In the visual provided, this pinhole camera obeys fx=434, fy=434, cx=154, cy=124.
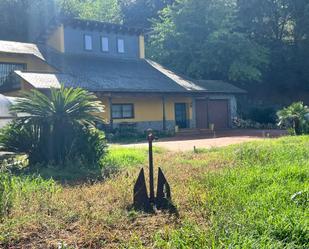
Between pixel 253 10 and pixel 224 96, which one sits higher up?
pixel 253 10

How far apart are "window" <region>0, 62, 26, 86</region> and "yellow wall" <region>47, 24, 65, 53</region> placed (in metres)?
2.88

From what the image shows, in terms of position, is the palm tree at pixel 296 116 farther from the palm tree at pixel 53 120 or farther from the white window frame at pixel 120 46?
the white window frame at pixel 120 46

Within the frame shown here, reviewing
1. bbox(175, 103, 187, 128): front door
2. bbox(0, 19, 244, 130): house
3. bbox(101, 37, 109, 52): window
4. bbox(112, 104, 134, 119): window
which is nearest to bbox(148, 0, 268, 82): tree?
bbox(0, 19, 244, 130): house

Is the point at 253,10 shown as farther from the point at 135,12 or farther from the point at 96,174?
the point at 96,174

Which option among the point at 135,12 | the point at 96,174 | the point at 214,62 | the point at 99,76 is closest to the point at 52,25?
the point at 99,76

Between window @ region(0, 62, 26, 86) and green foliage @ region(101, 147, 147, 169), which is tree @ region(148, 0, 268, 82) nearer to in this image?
window @ region(0, 62, 26, 86)

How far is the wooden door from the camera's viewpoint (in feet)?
102

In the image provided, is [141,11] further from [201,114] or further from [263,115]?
[263,115]

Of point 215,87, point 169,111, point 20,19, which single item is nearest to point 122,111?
point 169,111

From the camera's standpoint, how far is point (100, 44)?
29781mm

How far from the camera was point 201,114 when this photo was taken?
103ft

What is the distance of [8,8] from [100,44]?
37.3ft

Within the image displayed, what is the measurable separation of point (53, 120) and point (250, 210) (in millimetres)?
6337

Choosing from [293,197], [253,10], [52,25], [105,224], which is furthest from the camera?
[253,10]
